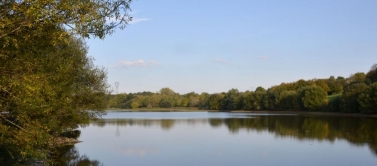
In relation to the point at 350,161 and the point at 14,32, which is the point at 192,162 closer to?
the point at 350,161

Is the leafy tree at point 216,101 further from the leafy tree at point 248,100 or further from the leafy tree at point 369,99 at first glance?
the leafy tree at point 369,99

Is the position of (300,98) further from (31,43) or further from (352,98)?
(31,43)

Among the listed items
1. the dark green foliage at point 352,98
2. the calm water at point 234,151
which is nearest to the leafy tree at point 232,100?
the dark green foliage at point 352,98

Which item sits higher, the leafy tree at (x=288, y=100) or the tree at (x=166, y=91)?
the tree at (x=166, y=91)

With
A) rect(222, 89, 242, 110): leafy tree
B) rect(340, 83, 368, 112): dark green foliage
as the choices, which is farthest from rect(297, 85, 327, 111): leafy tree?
rect(222, 89, 242, 110): leafy tree

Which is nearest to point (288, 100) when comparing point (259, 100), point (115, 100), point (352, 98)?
point (259, 100)

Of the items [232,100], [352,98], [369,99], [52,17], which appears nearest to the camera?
[52,17]

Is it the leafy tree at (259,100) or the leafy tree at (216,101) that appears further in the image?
the leafy tree at (216,101)

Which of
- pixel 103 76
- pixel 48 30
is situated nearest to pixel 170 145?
pixel 103 76

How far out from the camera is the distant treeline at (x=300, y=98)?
214ft

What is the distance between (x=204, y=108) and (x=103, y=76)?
10853 cm

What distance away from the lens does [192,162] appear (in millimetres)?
19469

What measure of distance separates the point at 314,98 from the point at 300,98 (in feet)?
16.4

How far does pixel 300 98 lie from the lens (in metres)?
86.1
